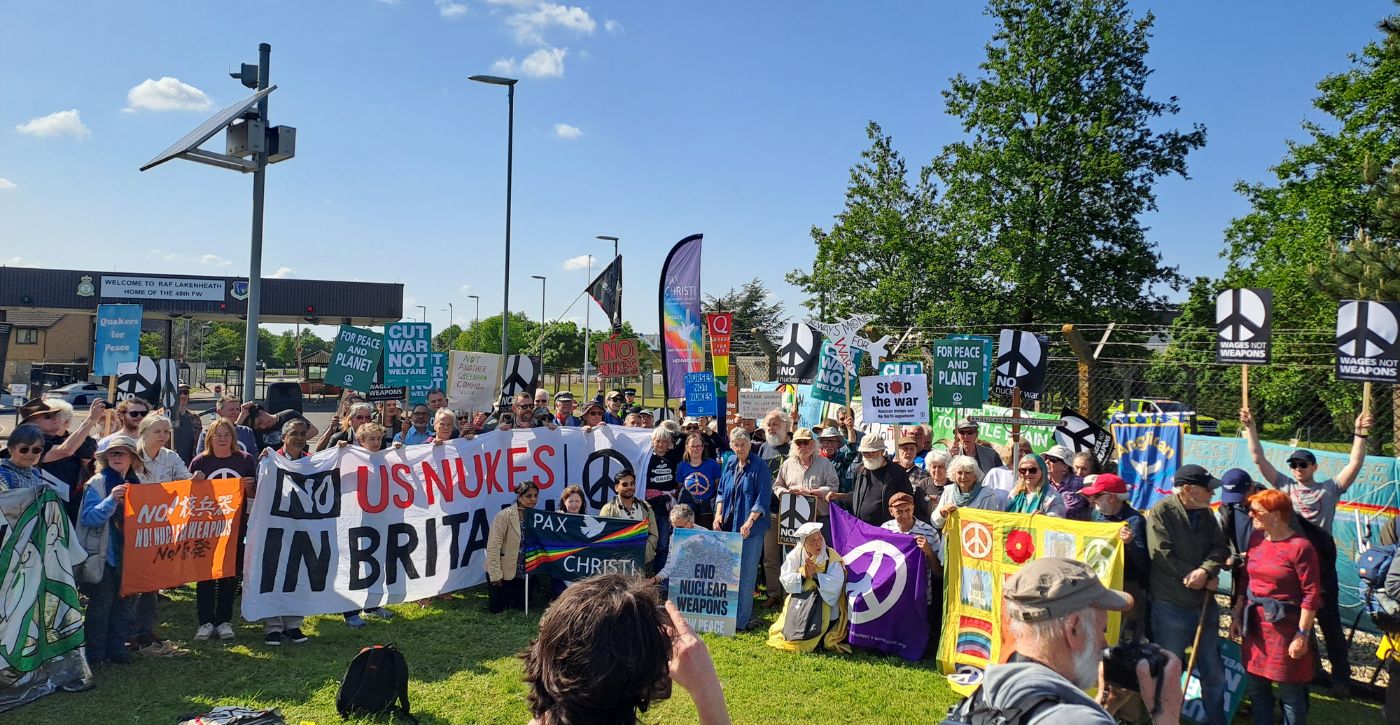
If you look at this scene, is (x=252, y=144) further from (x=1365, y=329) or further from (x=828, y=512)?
(x=1365, y=329)

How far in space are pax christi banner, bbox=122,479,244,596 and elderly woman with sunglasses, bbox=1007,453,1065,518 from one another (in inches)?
251

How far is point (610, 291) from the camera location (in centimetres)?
2097

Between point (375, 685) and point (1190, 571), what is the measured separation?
524 centimetres

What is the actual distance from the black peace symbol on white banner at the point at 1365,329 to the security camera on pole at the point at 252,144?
9.88 meters

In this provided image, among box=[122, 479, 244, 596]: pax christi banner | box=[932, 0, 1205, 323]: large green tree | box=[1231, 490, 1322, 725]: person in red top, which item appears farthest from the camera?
box=[932, 0, 1205, 323]: large green tree

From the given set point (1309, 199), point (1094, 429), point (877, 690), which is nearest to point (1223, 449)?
point (1094, 429)

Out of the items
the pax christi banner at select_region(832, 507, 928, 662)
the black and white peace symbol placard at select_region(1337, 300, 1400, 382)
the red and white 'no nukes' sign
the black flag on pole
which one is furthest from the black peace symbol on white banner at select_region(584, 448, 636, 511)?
the black flag on pole

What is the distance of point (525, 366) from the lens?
13.9m

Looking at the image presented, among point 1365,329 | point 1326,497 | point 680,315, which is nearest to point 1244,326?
point 1365,329

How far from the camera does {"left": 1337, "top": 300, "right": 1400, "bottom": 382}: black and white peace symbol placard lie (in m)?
6.39

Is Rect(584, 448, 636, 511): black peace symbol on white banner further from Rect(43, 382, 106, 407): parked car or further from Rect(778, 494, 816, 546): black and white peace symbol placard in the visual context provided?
Rect(43, 382, 106, 407): parked car

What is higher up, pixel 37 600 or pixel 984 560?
pixel 984 560

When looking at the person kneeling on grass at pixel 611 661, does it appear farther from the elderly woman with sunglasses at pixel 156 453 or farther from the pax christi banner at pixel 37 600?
the elderly woman with sunglasses at pixel 156 453

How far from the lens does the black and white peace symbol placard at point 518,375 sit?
1375 cm
